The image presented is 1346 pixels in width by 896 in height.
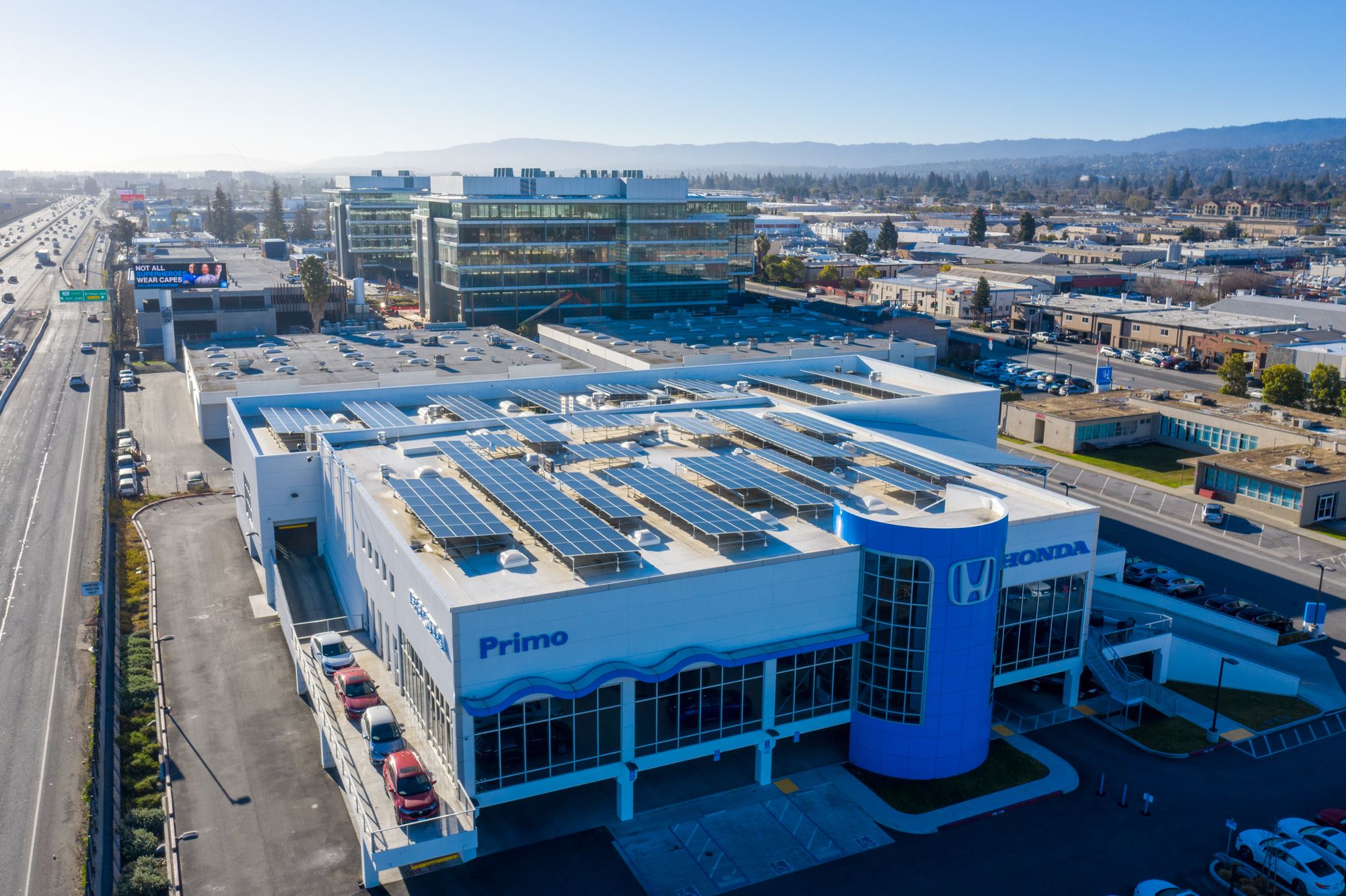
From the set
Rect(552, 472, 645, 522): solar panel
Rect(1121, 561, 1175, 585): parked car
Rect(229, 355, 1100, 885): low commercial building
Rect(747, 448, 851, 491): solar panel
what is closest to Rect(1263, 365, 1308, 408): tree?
Rect(1121, 561, 1175, 585): parked car

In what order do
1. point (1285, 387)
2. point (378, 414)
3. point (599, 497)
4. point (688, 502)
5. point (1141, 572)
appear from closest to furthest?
point (688, 502)
point (599, 497)
point (1141, 572)
point (378, 414)
point (1285, 387)

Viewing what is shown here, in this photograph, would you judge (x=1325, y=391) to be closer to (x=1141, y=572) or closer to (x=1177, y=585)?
(x=1141, y=572)

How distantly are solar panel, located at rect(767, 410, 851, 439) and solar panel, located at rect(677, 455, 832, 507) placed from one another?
608 centimetres

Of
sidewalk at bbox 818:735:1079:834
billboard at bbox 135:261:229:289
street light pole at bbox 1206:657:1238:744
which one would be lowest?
sidewalk at bbox 818:735:1079:834

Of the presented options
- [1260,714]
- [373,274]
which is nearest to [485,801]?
[1260,714]

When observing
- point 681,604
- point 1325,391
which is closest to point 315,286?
point 681,604

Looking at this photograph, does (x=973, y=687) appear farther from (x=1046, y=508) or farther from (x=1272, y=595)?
(x=1272, y=595)

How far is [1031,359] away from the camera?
117 m

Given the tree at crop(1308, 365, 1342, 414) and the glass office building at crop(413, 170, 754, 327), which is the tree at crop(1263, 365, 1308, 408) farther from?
the glass office building at crop(413, 170, 754, 327)

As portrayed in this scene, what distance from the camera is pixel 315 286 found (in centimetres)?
11194

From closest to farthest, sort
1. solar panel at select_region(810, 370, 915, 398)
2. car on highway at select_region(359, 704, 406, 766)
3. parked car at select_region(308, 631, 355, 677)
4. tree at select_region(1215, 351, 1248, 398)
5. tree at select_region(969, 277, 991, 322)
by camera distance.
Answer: car on highway at select_region(359, 704, 406, 766) < parked car at select_region(308, 631, 355, 677) < solar panel at select_region(810, 370, 915, 398) < tree at select_region(1215, 351, 1248, 398) < tree at select_region(969, 277, 991, 322)

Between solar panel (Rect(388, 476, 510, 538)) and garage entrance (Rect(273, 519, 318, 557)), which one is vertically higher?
solar panel (Rect(388, 476, 510, 538))

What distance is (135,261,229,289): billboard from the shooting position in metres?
110

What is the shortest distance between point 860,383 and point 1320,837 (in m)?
37.9
